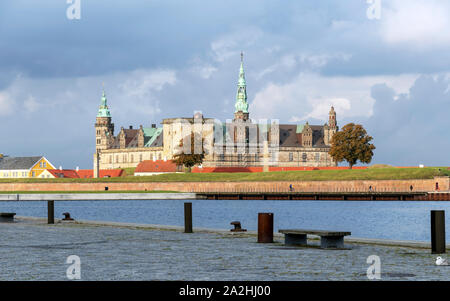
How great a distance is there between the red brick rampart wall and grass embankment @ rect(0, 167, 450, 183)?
2.15 feet

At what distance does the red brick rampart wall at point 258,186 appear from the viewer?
353 feet

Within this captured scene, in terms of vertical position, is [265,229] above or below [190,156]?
below

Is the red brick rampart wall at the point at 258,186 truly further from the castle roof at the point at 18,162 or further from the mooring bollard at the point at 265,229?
the mooring bollard at the point at 265,229

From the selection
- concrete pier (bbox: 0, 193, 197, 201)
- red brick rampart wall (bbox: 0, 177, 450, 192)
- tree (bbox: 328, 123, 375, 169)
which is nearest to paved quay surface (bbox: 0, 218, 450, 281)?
red brick rampart wall (bbox: 0, 177, 450, 192)

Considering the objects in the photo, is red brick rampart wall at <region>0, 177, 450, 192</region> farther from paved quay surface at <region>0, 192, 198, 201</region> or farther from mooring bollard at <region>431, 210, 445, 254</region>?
mooring bollard at <region>431, 210, 445, 254</region>

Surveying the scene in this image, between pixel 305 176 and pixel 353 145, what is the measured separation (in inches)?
387

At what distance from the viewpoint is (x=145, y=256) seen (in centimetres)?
1717

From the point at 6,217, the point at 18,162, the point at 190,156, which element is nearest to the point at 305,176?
the point at 190,156

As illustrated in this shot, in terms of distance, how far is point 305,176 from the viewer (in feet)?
397

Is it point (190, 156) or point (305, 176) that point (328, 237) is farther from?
point (190, 156)
